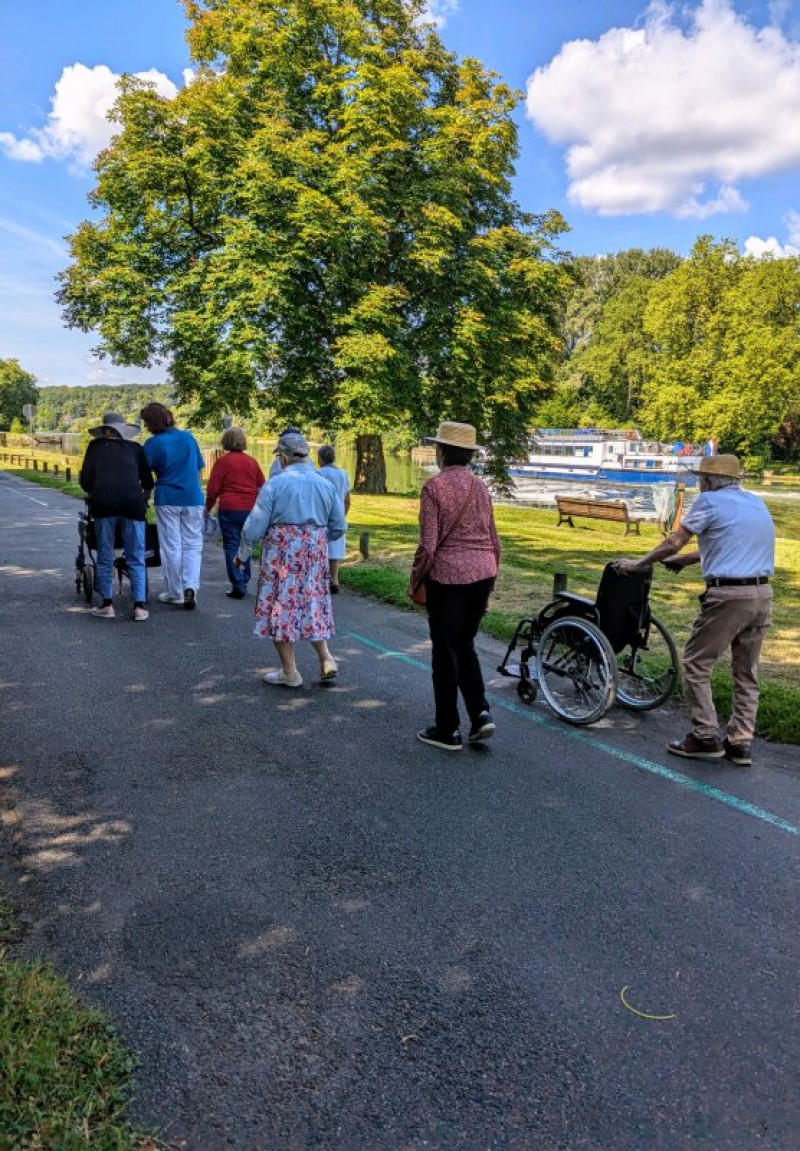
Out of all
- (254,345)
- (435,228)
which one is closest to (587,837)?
(254,345)

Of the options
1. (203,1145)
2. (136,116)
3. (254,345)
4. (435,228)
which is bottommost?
(203,1145)

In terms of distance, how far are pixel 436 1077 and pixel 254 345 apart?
1804 centimetres

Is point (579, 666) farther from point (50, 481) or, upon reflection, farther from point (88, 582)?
point (50, 481)

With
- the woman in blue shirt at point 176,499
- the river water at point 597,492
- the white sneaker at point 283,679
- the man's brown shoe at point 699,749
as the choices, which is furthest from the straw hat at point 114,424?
the river water at point 597,492

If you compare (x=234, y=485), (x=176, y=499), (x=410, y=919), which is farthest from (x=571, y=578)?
(x=410, y=919)

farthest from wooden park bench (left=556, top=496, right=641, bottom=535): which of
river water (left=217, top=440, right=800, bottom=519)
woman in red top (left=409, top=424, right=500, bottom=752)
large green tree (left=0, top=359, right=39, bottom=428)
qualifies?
large green tree (left=0, top=359, right=39, bottom=428)

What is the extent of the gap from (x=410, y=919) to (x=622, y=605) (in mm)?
3106

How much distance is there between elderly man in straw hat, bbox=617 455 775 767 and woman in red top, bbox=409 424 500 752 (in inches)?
49.9

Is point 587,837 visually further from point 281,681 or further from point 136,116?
point 136,116

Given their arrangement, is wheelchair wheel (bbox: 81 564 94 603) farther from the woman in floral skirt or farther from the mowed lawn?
the woman in floral skirt

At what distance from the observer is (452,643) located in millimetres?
4871

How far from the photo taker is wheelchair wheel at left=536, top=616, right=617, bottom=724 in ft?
17.3

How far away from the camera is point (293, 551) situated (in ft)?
18.9

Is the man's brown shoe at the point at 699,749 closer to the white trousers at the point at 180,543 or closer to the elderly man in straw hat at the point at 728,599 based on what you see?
the elderly man in straw hat at the point at 728,599
